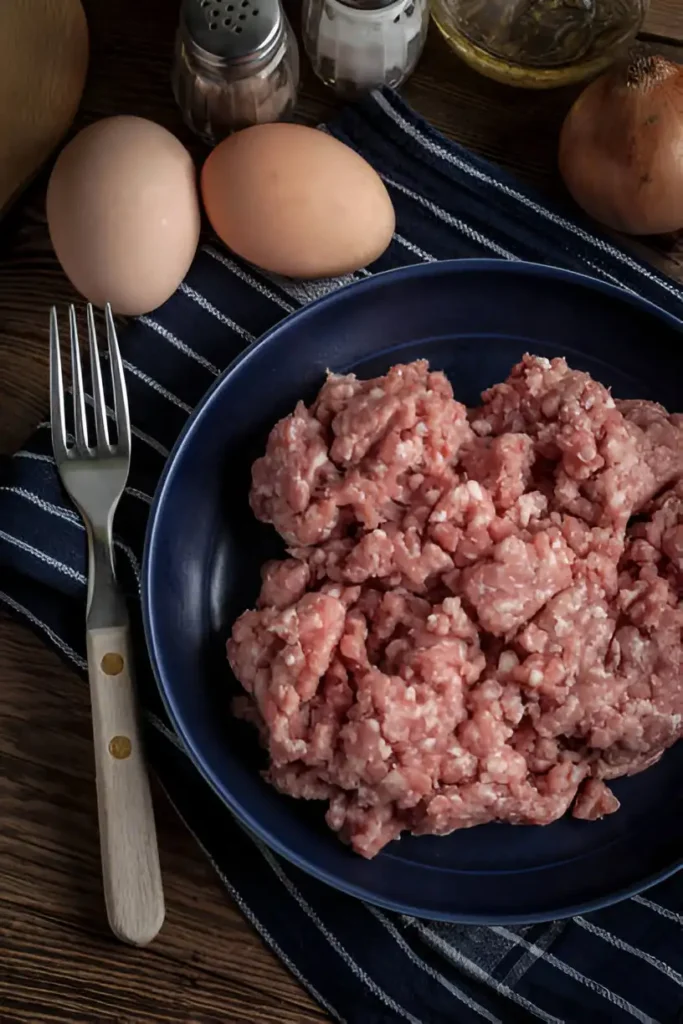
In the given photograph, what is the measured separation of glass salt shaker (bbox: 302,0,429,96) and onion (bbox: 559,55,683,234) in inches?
9.4

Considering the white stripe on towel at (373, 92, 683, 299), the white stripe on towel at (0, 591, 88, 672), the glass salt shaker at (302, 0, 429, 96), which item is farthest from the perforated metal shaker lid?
the white stripe on towel at (0, 591, 88, 672)

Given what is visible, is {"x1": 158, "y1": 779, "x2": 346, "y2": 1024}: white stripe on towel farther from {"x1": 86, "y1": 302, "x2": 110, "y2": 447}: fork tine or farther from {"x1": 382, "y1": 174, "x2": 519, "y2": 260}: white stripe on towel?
{"x1": 382, "y1": 174, "x2": 519, "y2": 260}: white stripe on towel

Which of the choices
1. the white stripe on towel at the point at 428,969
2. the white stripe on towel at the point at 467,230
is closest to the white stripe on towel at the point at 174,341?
the white stripe on towel at the point at 467,230

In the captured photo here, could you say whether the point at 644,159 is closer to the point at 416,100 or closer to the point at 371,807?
the point at 416,100

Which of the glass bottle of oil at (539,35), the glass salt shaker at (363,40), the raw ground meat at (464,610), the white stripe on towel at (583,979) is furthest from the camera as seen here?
the glass bottle of oil at (539,35)

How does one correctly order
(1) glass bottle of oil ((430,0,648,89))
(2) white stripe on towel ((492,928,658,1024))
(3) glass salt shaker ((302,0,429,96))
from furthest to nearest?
(1) glass bottle of oil ((430,0,648,89)) → (3) glass salt shaker ((302,0,429,96)) → (2) white stripe on towel ((492,928,658,1024))

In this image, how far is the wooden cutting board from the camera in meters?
1.36

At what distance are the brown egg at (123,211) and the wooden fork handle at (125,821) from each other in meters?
0.50

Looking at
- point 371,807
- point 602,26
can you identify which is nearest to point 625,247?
point 602,26

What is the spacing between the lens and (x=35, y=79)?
1.38 meters

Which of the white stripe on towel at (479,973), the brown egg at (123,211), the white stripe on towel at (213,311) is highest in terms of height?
the brown egg at (123,211)

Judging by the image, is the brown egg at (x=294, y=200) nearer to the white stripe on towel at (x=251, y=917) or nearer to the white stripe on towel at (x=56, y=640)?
the white stripe on towel at (x=56, y=640)

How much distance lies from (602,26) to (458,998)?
1.30m

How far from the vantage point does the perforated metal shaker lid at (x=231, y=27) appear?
1241 mm
